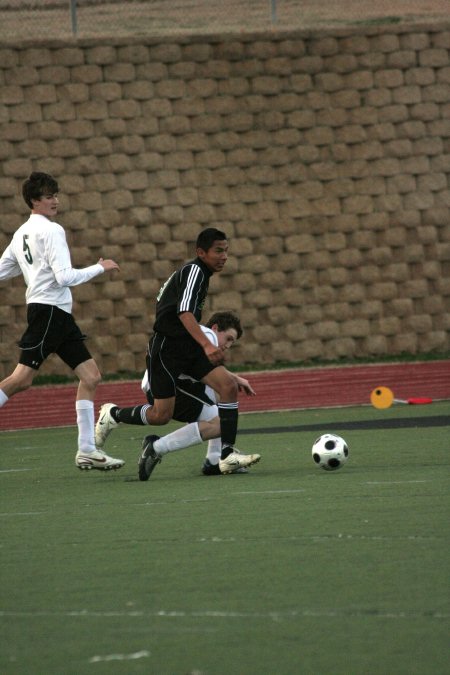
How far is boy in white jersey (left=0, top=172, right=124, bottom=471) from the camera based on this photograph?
29.3 feet

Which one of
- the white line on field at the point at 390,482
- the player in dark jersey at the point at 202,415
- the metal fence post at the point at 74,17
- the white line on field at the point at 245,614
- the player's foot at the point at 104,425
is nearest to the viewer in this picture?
the white line on field at the point at 245,614

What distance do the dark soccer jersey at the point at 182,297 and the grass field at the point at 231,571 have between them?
1.00 meters

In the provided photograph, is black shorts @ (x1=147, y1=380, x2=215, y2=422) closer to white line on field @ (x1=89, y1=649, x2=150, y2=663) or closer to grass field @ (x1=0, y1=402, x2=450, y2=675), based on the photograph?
grass field @ (x1=0, y1=402, x2=450, y2=675)

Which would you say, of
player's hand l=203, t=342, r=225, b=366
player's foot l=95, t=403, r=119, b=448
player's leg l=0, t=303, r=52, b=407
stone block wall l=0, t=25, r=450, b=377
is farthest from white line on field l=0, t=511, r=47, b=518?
stone block wall l=0, t=25, r=450, b=377

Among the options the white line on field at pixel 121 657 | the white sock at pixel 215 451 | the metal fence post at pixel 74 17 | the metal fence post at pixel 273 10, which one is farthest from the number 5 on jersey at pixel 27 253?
the metal fence post at pixel 273 10

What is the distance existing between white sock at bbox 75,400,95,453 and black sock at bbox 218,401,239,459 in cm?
94

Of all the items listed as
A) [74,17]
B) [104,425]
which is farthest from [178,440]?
[74,17]

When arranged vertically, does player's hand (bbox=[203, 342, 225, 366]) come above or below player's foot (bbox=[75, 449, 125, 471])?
above

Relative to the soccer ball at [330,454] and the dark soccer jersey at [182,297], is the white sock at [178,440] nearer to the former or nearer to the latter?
the dark soccer jersey at [182,297]

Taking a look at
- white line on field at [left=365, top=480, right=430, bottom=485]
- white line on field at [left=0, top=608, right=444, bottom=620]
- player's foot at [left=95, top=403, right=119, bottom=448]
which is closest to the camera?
white line on field at [left=0, top=608, right=444, bottom=620]

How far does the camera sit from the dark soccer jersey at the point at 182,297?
8.48 m

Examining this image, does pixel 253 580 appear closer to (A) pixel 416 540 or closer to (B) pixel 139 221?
(A) pixel 416 540

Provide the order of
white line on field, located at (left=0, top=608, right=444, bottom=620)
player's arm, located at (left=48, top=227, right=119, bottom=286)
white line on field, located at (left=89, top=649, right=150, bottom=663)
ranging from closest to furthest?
white line on field, located at (left=89, top=649, right=150, bottom=663) → white line on field, located at (left=0, top=608, right=444, bottom=620) → player's arm, located at (left=48, top=227, right=119, bottom=286)

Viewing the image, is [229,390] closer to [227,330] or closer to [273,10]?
[227,330]
